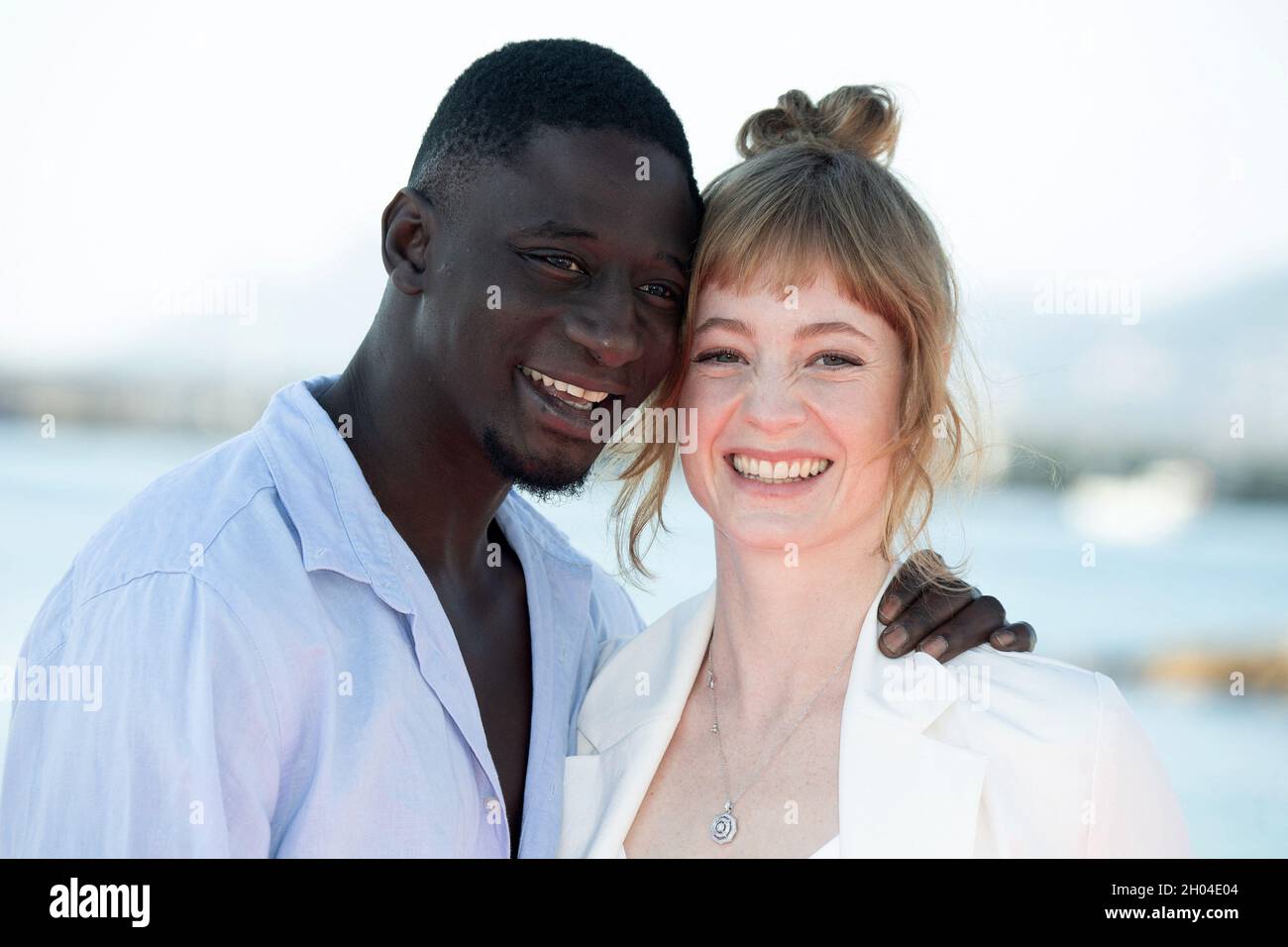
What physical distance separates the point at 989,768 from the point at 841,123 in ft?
4.98

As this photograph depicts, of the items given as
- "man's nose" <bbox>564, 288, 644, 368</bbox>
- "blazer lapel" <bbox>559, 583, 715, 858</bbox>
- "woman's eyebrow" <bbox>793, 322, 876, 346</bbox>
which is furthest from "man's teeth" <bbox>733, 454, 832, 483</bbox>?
"blazer lapel" <bbox>559, 583, 715, 858</bbox>

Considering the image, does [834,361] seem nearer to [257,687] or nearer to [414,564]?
[414,564]

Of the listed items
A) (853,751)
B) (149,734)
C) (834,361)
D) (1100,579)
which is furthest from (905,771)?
(1100,579)

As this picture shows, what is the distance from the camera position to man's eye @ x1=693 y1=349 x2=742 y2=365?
280 centimetres

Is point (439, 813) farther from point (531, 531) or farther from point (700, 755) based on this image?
point (531, 531)

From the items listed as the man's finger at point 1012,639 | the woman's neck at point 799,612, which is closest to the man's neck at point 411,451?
the woman's neck at point 799,612

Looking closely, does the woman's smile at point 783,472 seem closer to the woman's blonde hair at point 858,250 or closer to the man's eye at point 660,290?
the woman's blonde hair at point 858,250

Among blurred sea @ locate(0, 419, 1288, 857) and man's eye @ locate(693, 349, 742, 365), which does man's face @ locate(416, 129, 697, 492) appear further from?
blurred sea @ locate(0, 419, 1288, 857)

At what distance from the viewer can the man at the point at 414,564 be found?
2.19 meters

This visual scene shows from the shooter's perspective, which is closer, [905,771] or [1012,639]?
[905,771]

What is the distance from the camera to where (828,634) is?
112 inches

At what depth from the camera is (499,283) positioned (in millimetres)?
2621

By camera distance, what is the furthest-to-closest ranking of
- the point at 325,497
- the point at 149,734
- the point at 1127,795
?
the point at 325,497 < the point at 1127,795 < the point at 149,734

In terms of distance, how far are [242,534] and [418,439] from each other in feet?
1.57
